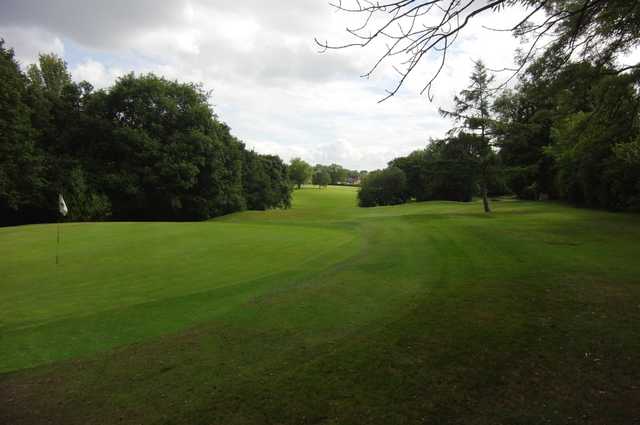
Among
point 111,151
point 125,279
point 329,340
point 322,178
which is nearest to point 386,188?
point 111,151

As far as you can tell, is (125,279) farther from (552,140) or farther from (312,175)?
(312,175)

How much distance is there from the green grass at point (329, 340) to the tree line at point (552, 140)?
3.56 m

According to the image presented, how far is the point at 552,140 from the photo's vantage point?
37.3 m

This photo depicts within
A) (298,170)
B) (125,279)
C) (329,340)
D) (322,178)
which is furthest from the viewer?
(322,178)

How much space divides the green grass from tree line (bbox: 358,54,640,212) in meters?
3.56

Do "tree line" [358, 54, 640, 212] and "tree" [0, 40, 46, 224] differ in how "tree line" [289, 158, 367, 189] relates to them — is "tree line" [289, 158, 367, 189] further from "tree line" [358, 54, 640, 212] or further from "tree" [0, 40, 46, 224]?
"tree" [0, 40, 46, 224]

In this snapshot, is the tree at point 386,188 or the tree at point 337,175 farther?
the tree at point 337,175

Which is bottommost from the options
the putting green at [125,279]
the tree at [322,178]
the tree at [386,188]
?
the putting green at [125,279]

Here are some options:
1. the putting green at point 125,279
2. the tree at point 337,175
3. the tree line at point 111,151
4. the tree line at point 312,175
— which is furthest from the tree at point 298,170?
the putting green at point 125,279

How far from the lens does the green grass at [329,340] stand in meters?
3.49

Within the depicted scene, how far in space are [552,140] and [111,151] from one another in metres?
45.9

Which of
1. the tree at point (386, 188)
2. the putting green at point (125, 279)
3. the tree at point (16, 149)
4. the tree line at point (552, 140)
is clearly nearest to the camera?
the putting green at point (125, 279)

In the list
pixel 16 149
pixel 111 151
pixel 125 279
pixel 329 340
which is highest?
pixel 111 151

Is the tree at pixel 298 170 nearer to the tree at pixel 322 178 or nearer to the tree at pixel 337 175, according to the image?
the tree at pixel 322 178
